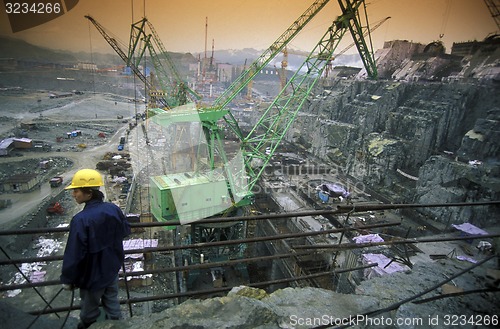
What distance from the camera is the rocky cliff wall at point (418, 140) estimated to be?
1195 centimetres

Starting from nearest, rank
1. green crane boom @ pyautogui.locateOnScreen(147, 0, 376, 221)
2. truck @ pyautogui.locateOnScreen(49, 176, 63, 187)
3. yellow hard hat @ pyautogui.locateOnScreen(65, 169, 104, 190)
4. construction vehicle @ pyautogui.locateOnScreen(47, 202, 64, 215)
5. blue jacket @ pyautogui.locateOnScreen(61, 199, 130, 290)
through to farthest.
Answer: blue jacket @ pyautogui.locateOnScreen(61, 199, 130, 290) → yellow hard hat @ pyautogui.locateOnScreen(65, 169, 104, 190) → green crane boom @ pyautogui.locateOnScreen(147, 0, 376, 221) → construction vehicle @ pyautogui.locateOnScreen(47, 202, 64, 215) → truck @ pyautogui.locateOnScreen(49, 176, 63, 187)

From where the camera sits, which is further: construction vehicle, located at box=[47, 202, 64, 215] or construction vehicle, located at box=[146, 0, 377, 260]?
construction vehicle, located at box=[47, 202, 64, 215]

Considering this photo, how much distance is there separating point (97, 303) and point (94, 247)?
0.46 metres

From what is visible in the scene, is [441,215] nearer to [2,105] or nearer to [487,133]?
[487,133]

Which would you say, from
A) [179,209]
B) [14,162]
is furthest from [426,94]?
[14,162]

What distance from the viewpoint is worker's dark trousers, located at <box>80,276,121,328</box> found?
1662mm

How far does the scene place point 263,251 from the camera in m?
12.5

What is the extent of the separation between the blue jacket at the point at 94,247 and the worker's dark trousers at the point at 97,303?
0.28 ft

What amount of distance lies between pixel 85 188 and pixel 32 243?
468 inches

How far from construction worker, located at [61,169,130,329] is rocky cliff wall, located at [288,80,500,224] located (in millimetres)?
14404

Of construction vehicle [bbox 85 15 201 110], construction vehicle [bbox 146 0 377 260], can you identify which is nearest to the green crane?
construction vehicle [bbox 85 15 201 110]
